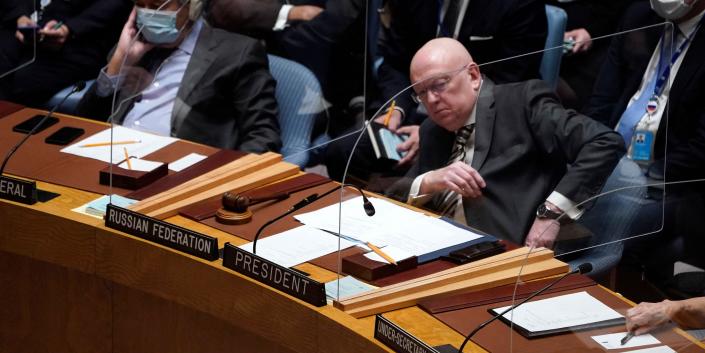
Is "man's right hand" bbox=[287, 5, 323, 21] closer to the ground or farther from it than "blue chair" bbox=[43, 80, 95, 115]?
farther from it

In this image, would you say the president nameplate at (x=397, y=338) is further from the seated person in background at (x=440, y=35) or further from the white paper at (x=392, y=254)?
the seated person in background at (x=440, y=35)

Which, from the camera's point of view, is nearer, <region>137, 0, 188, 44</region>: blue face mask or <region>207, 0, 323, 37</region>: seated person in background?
<region>137, 0, 188, 44</region>: blue face mask

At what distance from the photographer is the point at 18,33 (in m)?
4.39

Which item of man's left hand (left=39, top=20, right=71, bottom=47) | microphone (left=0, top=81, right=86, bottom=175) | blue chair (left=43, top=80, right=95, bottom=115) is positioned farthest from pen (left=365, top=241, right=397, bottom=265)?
man's left hand (left=39, top=20, right=71, bottom=47)

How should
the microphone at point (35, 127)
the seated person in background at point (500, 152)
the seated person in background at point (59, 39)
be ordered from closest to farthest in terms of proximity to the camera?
the seated person in background at point (500, 152)
the microphone at point (35, 127)
the seated person in background at point (59, 39)

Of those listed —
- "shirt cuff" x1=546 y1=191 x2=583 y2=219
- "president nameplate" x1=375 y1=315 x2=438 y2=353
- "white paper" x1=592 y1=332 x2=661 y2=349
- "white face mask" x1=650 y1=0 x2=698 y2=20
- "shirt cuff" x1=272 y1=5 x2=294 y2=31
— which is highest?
"white face mask" x1=650 y1=0 x2=698 y2=20

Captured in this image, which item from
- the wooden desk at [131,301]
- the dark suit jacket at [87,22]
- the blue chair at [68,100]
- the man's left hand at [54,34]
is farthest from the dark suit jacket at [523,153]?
the man's left hand at [54,34]

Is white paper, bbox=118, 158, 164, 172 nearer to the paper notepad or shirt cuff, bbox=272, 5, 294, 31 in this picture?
shirt cuff, bbox=272, 5, 294, 31

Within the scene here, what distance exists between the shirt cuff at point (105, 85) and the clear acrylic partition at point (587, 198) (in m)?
1.04

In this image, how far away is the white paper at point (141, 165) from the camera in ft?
9.70

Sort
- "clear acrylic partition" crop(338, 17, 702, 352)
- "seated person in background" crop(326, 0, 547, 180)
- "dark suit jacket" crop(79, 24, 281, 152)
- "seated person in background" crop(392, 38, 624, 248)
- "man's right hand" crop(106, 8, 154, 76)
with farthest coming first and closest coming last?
"dark suit jacket" crop(79, 24, 281, 152), "man's right hand" crop(106, 8, 154, 76), "seated person in background" crop(326, 0, 547, 180), "seated person in background" crop(392, 38, 624, 248), "clear acrylic partition" crop(338, 17, 702, 352)

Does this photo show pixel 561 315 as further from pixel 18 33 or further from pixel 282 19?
pixel 18 33

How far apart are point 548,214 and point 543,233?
0.06 metres

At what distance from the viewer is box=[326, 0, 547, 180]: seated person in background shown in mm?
2586
